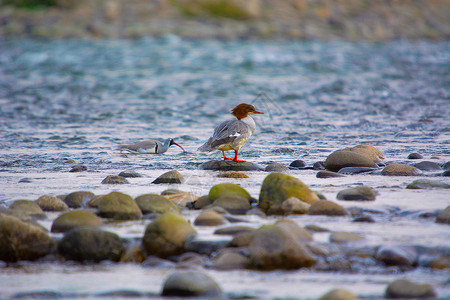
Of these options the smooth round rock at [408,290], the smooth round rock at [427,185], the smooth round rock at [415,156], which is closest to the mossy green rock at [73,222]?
the smooth round rock at [408,290]

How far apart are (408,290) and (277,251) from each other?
31.3 inches

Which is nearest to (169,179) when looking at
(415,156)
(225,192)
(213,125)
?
(225,192)

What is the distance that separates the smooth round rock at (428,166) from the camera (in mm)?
6418

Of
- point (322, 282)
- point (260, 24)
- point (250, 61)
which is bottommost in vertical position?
point (322, 282)

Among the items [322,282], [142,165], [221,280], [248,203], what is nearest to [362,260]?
[322,282]

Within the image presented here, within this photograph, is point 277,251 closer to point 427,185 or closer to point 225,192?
point 225,192

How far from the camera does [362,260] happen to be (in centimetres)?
342

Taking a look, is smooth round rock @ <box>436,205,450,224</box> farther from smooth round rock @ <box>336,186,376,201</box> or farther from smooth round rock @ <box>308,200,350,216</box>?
smooth round rock @ <box>336,186,376,201</box>

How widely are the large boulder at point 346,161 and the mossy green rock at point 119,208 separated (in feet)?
9.39

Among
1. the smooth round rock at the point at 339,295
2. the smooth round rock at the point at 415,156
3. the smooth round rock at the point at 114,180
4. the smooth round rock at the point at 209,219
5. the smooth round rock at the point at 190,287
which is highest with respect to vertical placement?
the smooth round rock at the point at 415,156

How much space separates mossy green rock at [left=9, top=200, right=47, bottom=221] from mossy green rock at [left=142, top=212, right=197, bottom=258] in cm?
113

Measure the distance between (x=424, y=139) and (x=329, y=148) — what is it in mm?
1697

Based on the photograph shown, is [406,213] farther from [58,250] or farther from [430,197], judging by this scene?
[58,250]

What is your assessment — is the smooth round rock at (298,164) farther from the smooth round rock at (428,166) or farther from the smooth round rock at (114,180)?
the smooth round rock at (114,180)
